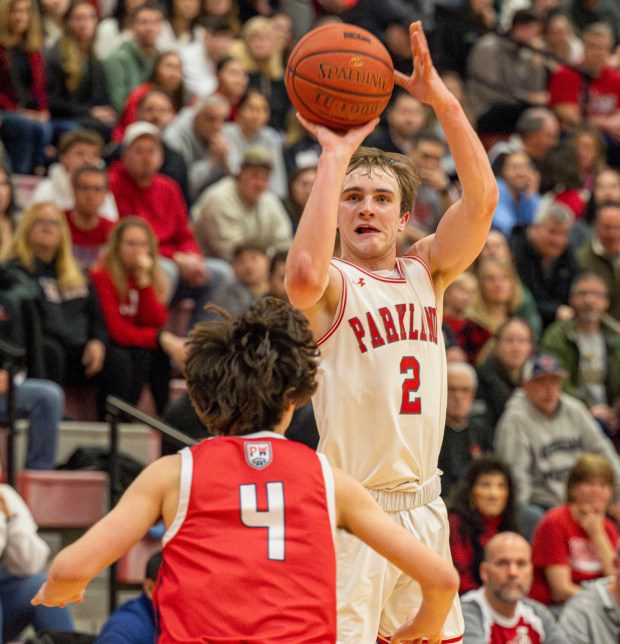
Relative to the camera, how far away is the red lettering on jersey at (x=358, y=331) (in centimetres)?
386

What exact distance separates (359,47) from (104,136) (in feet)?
21.8

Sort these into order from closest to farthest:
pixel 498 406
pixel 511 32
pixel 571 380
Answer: pixel 498 406, pixel 571 380, pixel 511 32

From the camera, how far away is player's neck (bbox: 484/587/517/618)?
6238 mm

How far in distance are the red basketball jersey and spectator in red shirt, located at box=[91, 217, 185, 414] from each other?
15.3 feet

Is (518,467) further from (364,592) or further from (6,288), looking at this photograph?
(364,592)

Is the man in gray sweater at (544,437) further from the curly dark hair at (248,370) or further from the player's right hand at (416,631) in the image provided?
the curly dark hair at (248,370)

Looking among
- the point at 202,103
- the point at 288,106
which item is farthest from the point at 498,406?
the point at 288,106

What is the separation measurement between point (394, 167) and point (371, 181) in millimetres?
136

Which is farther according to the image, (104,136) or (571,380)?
(104,136)

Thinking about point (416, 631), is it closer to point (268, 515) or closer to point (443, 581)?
point (443, 581)

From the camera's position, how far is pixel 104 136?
10.3 metres

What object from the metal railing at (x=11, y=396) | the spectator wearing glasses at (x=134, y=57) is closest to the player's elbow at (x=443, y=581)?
the metal railing at (x=11, y=396)

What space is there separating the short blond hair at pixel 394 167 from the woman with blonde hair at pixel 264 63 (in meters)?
7.45

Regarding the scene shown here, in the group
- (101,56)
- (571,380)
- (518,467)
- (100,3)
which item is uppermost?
(100,3)
